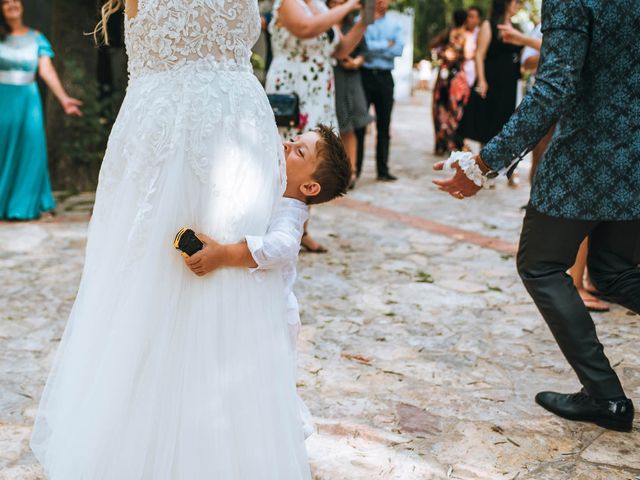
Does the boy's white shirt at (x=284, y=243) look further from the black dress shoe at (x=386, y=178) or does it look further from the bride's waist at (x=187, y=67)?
the black dress shoe at (x=386, y=178)

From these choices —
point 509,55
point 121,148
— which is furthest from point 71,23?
point 121,148

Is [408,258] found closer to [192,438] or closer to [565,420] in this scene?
[565,420]

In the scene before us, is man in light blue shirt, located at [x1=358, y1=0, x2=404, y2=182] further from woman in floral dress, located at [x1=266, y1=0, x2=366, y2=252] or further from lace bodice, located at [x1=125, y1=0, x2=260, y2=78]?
lace bodice, located at [x1=125, y1=0, x2=260, y2=78]

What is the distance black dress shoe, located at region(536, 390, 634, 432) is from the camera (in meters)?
3.17

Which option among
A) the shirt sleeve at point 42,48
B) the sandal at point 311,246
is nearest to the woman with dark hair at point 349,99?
the sandal at point 311,246

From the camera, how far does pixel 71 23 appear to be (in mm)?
8766

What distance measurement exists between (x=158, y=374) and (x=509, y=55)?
290 inches

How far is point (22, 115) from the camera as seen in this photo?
294 inches

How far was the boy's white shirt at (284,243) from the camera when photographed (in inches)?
91.4

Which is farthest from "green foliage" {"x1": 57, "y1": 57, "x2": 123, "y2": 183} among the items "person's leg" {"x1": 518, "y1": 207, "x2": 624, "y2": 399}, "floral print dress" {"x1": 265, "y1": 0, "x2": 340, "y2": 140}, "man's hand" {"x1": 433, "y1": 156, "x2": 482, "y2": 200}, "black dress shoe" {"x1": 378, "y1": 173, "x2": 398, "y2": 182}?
"person's leg" {"x1": 518, "y1": 207, "x2": 624, "y2": 399}

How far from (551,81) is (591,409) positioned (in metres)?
1.36

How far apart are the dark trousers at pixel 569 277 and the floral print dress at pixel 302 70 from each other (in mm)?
2613

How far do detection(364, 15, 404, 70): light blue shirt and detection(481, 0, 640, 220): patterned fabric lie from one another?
6.02m

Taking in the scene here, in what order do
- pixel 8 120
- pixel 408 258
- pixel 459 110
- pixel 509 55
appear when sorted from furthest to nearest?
pixel 459 110, pixel 509 55, pixel 8 120, pixel 408 258
